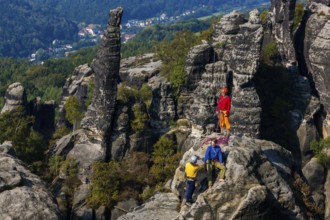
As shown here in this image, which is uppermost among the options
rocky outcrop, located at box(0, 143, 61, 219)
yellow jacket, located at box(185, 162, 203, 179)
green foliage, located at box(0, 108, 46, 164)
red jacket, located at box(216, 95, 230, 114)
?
red jacket, located at box(216, 95, 230, 114)

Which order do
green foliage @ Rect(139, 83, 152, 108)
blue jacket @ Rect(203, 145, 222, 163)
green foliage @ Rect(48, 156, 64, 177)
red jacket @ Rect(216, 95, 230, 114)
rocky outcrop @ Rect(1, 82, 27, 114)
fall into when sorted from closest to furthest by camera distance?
1. blue jacket @ Rect(203, 145, 222, 163)
2. red jacket @ Rect(216, 95, 230, 114)
3. green foliage @ Rect(48, 156, 64, 177)
4. green foliage @ Rect(139, 83, 152, 108)
5. rocky outcrop @ Rect(1, 82, 27, 114)

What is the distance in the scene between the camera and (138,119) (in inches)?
1628

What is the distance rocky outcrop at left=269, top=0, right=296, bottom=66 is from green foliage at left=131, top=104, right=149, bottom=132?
17058 mm

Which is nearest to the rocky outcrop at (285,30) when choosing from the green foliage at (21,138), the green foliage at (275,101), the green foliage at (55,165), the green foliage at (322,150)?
→ the green foliage at (275,101)

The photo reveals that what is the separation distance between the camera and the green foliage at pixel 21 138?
41625 mm

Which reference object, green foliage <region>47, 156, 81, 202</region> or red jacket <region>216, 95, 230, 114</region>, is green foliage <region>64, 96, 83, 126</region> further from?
red jacket <region>216, 95, 230, 114</region>

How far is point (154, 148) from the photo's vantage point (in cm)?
4209

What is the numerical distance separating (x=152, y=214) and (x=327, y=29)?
3123 centimetres

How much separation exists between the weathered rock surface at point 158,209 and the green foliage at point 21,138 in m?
20.5

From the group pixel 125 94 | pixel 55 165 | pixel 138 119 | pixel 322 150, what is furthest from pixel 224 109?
pixel 322 150

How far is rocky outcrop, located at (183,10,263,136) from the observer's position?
41.2 m

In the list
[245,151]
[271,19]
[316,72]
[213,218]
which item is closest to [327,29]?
[316,72]

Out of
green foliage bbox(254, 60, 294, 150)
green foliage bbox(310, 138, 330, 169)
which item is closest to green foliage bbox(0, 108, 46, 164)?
green foliage bbox(254, 60, 294, 150)

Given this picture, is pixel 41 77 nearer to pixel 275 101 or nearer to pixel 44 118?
pixel 44 118
